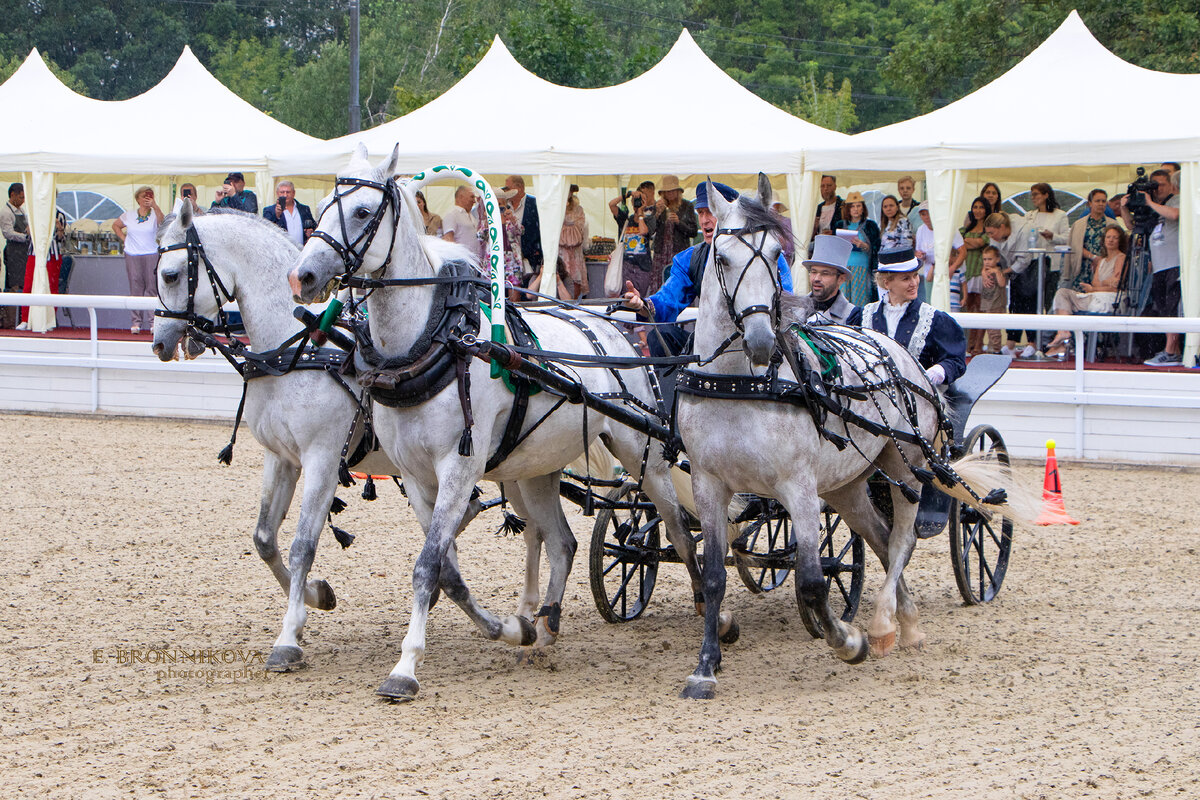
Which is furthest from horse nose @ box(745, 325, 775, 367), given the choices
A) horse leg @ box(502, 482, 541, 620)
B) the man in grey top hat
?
horse leg @ box(502, 482, 541, 620)

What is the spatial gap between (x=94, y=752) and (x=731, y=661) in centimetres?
290

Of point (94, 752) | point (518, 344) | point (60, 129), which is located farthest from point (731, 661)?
point (60, 129)

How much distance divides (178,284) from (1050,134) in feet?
33.5

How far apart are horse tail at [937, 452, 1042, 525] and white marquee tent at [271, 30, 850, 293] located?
8233 millimetres

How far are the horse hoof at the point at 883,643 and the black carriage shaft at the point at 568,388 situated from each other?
1.35m

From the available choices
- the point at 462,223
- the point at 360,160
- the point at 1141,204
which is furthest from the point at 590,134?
the point at 360,160

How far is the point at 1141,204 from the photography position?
43.7ft

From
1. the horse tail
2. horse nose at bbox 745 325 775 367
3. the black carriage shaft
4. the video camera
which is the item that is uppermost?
the video camera

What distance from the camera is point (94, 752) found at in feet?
15.5

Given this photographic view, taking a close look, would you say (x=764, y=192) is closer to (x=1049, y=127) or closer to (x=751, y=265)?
(x=751, y=265)

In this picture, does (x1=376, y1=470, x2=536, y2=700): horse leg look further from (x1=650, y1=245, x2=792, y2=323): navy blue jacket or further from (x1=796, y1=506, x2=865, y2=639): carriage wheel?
(x1=796, y1=506, x2=865, y2=639): carriage wheel

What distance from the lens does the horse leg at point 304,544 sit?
5969 millimetres

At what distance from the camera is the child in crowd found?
14.1 metres

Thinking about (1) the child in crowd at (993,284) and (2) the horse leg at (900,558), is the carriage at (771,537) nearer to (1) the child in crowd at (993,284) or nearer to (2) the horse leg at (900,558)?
(2) the horse leg at (900,558)
